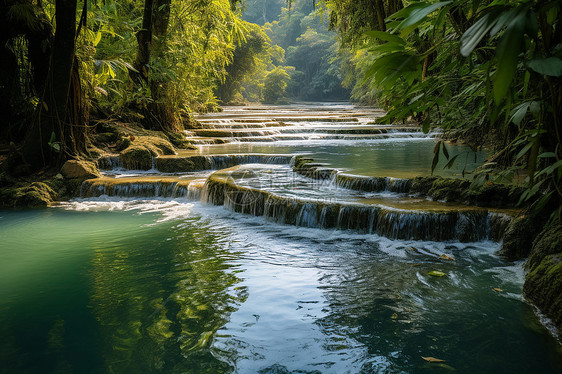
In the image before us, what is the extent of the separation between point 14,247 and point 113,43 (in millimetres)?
8002

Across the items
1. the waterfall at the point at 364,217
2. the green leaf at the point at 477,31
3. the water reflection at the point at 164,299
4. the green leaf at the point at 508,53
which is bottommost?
the water reflection at the point at 164,299

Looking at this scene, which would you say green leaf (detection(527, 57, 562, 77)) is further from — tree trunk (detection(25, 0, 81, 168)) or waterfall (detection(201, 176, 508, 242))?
tree trunk (detection(25, 0, 81, 168))

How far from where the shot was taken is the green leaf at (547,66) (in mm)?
1296

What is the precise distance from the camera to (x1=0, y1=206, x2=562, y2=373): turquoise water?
330 cm

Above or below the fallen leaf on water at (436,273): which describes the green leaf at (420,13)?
above

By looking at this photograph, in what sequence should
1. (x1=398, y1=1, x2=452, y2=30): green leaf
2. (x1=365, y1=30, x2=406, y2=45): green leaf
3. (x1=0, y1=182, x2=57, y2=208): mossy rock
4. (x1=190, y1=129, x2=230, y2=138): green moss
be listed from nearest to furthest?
(x1=398, y1=1, x2=452, y2=30): green leaf
(x1=365, y1=30, x2=406, y2=45): green leaf
(x1=0, y1=182, x2=57, y2=208): mossy rock
(x1=190, y1=129, x2=230, y2=138): green moss

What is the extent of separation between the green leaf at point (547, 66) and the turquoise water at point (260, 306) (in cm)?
239

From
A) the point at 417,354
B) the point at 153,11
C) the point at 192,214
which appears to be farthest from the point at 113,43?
the point at 417,354

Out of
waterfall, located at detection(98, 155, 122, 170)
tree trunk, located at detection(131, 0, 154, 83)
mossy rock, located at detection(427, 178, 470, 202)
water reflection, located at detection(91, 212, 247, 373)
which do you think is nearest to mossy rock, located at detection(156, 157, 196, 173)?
waterfall, located at detection(98, 155, 122, 170)

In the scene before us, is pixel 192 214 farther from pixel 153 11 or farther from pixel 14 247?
pixel 153 11

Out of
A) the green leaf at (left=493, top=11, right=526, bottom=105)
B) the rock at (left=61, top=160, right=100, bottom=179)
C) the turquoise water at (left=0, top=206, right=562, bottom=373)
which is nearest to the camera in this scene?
the green leaf at (left=493, top=11, right=526, bottom=105)

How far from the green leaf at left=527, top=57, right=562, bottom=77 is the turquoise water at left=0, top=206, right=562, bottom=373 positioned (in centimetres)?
239

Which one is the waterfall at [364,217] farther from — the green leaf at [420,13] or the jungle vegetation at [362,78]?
the green leaf at [420,13]

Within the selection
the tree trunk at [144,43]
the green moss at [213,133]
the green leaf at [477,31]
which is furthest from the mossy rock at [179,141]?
the green leaf at [477,31]
